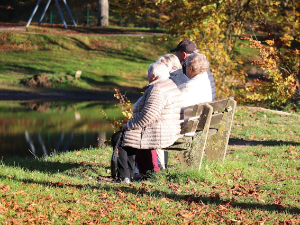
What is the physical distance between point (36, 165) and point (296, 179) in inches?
152

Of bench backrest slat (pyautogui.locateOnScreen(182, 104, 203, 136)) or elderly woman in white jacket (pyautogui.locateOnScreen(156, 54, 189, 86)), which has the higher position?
elderly woman in white jacket (pyautogui.locateOnScreen(156, 54, 189, 86))

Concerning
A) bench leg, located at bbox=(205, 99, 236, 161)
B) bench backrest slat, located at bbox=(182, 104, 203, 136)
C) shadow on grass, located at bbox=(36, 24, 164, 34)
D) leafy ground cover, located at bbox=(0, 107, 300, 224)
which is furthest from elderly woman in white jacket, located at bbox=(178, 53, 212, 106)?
shadow on grass, located at bbox=(36, 24, 164, 34)

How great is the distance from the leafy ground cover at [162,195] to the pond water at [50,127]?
2.35 metres

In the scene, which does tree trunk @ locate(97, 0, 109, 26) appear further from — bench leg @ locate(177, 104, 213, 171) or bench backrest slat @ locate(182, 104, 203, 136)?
bench leg @ locate(177, 104, 213, 171)

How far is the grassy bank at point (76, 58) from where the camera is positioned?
947 inches

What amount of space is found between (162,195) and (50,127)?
9038 mm

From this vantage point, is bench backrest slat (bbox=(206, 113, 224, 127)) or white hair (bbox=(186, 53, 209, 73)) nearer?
white hair (bbox=(186, 53, 209, 73))

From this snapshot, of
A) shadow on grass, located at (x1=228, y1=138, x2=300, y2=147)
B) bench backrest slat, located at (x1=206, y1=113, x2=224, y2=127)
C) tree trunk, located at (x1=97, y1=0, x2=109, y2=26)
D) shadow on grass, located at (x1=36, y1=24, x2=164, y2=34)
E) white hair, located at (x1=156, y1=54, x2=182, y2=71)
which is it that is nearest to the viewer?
white hair, located at (x1=156, y1=54, x2=182, y2=71)

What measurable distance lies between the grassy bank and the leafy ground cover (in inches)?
646

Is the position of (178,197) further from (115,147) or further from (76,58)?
(76,58)

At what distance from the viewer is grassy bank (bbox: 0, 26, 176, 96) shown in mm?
24047

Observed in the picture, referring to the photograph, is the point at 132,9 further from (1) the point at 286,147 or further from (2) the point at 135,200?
(2) the point at 135,200

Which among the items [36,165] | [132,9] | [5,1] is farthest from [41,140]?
[5,1]

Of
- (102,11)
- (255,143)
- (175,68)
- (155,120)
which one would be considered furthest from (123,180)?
(102,11)
